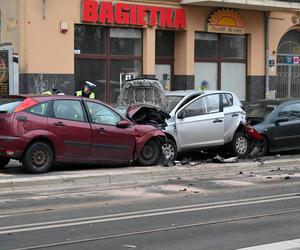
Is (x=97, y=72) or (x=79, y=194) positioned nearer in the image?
(x=79, y=194)

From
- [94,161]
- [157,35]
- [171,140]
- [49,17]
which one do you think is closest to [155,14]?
[157,35]

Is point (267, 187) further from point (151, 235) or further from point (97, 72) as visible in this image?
point (97, 72)

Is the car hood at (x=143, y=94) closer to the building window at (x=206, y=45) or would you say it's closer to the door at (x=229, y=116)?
the door at (x=229, y=116)

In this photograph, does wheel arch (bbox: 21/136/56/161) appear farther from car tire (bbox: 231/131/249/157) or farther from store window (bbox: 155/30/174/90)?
store window (bbox: 155/30/174/90)

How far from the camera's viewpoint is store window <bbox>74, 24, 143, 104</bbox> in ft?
65.5

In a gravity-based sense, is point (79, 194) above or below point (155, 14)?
below

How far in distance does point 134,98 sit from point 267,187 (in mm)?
4448

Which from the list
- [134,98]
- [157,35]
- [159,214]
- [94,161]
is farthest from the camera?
[157,35]

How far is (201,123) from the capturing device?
13.6 metres

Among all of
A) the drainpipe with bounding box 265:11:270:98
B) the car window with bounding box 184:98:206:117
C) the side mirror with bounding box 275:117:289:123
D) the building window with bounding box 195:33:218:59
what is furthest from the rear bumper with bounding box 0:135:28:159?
the drainpipe with bounding box 265:11:270:98

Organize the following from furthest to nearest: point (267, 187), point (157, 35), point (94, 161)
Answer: point (157, 35) → point (94, 161) → point (267, 187)

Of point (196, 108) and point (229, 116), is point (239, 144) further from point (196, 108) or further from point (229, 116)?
point (196, 108)

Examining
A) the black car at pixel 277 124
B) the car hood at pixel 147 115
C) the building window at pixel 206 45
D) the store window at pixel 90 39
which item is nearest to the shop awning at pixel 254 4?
the building window at pixel 206 45

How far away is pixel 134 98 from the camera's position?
47.2ft
